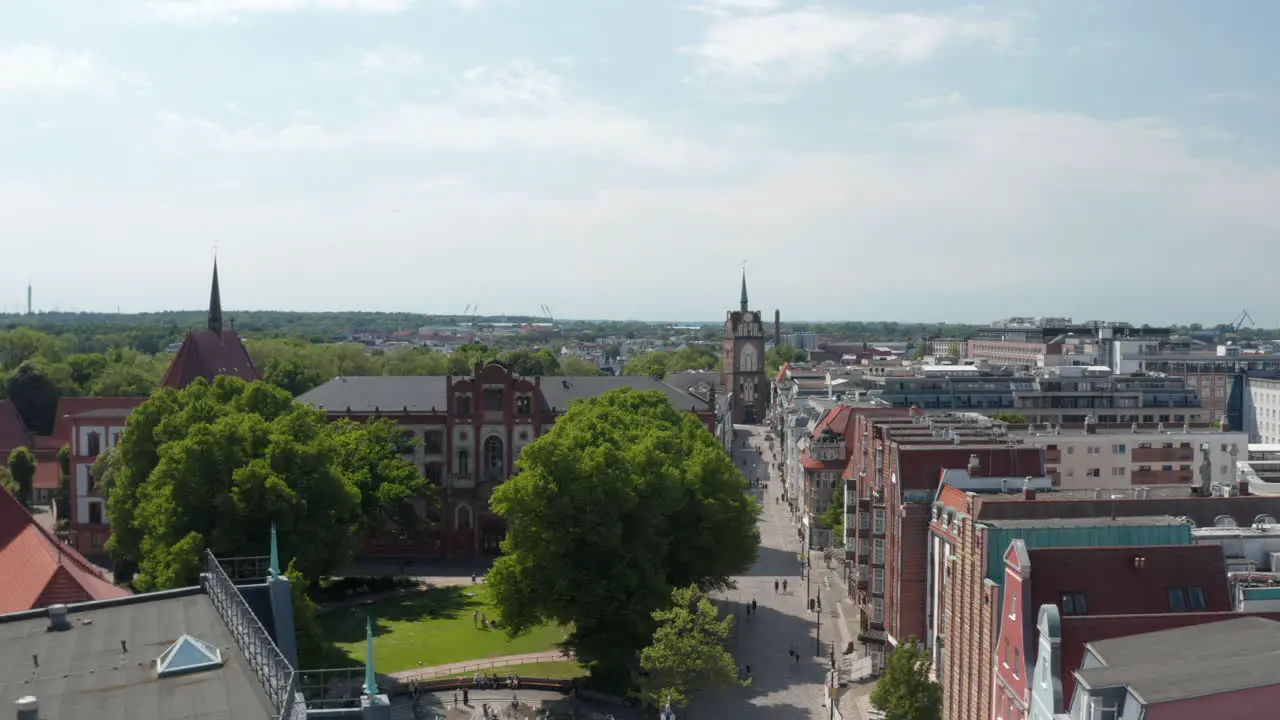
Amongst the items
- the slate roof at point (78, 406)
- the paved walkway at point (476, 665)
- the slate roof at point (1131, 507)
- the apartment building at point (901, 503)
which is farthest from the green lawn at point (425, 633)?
the slate roof at point (78, 406)

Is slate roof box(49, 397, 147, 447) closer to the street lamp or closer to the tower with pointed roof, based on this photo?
the street lamp

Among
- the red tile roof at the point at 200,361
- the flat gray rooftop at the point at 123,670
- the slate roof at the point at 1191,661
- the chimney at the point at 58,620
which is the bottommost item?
the slate roof at the point at 1191,661

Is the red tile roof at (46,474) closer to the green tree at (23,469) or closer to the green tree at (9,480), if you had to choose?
the green tree at (23,469)

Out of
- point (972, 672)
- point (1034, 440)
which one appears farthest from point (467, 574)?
point (972, 672)

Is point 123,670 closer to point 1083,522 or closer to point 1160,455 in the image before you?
point 1083,522

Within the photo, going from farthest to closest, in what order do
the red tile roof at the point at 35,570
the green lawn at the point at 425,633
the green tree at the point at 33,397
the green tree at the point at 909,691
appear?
the green tree at the point at 33,397 → the green lawn at the point at 425,633 → the green tree at the point at 909,691 → the red tile roof at the point at 35,570

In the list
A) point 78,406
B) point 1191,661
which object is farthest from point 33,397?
point 1191,661
